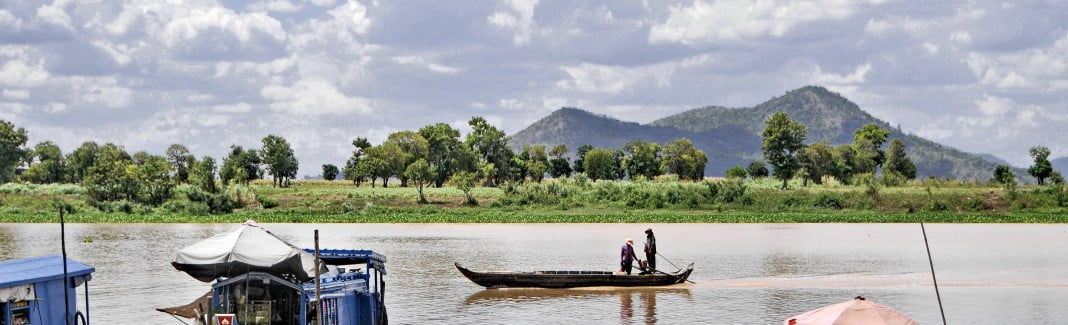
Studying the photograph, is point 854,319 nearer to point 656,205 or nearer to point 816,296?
point 816,296

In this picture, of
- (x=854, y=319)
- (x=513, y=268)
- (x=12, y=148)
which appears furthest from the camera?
(x=12, y=148)

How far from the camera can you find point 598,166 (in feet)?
522

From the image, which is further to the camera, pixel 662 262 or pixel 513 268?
pixel 662 262

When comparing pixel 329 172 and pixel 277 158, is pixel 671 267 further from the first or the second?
pixel 329 172

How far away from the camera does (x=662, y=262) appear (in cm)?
4922

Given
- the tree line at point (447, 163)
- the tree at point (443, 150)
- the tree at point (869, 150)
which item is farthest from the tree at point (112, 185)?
the tree at point (869, 150)

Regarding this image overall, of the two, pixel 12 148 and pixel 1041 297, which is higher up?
pixel 12 148

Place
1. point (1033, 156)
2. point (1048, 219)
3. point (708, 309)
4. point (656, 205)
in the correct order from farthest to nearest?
point (1033, 156)
point (656, 205)
point (1048, 219)
point (708, 309)

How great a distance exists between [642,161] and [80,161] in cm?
8133

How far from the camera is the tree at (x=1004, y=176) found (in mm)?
96012

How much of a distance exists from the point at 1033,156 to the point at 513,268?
287ft

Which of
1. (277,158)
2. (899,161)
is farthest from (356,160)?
(899,161)

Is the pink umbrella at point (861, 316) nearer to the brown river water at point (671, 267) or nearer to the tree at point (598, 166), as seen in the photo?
the brown river water at point (671, 267)

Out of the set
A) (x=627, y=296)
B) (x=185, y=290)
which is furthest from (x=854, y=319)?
(x=185, y=290)
